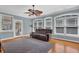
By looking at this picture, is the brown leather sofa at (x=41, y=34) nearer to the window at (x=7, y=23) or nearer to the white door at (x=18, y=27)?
the white door at (x=18, y=27)

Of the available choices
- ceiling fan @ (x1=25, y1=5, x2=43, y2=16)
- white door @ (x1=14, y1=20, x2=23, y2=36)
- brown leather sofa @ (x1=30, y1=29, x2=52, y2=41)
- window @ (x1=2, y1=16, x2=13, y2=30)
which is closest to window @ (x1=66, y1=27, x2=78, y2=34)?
brown leather sofa @ (x1=30, y1=29, x2=52, y2=41)

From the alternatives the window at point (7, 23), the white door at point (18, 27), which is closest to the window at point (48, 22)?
the white door at point (18, 27)

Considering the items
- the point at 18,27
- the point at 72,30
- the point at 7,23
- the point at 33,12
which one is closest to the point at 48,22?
the point at 33,12

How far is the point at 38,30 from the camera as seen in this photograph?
206 centimetres

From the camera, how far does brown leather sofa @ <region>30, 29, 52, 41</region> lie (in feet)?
6.63

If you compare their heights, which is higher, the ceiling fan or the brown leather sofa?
the ceiling fan

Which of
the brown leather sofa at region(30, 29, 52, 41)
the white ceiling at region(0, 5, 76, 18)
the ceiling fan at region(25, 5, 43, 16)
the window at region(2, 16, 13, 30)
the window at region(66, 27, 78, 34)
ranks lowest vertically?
the brown leather sofa at region(30, 29, 52, 41)

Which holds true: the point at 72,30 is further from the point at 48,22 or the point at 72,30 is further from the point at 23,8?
the point at 23,8

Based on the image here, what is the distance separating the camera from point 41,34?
202 cm

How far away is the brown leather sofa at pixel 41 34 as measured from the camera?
2.02 metres

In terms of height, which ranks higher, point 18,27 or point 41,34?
point 18,27

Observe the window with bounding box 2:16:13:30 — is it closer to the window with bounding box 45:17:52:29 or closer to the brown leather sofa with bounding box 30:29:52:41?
the brown leather sofa with bounding box 30:29:52:41
